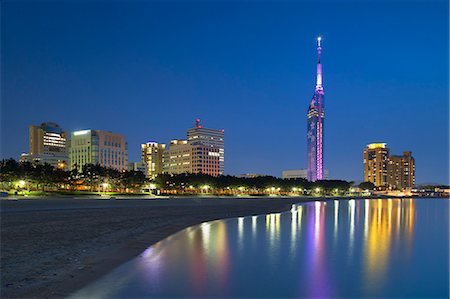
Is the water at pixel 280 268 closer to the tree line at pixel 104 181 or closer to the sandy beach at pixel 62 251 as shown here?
the sandy beach at pixel 62 251

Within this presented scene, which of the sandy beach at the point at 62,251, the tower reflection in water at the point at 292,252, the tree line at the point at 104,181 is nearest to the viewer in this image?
the sandy beach at the point at 62,251

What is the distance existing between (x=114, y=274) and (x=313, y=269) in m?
9.97

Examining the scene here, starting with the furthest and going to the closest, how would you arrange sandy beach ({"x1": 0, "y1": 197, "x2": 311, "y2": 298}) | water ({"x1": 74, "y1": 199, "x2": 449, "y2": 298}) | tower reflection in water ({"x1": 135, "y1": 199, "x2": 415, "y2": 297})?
tower reflection in water ({"x1": 135, "y1": 199, "x2": 415, "y2": 297}) → water ({"x1": 74, "y1": 199, "x2": 449, "y2": 298}) → sandy beach ({"x1": 0, "y1": 197, "x2": 311, "y2": 298})

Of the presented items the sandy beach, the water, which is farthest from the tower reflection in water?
the sandy beach

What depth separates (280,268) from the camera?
2116cm

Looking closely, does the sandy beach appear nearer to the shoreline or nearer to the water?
the shoreline

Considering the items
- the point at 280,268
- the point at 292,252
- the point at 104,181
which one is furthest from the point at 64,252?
the point at 104,181

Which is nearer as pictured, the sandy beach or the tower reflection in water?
the sandy beach

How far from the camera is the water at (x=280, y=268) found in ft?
53.5

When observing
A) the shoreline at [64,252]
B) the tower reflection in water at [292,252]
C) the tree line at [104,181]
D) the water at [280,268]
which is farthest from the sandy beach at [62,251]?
the tree line at [104,181]

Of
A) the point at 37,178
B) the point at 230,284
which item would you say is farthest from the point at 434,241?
the point at 37,178

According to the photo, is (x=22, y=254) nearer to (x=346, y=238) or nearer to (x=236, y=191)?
(x=346, y=238)

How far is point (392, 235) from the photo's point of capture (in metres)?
37.6

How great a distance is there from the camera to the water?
53.5ft
